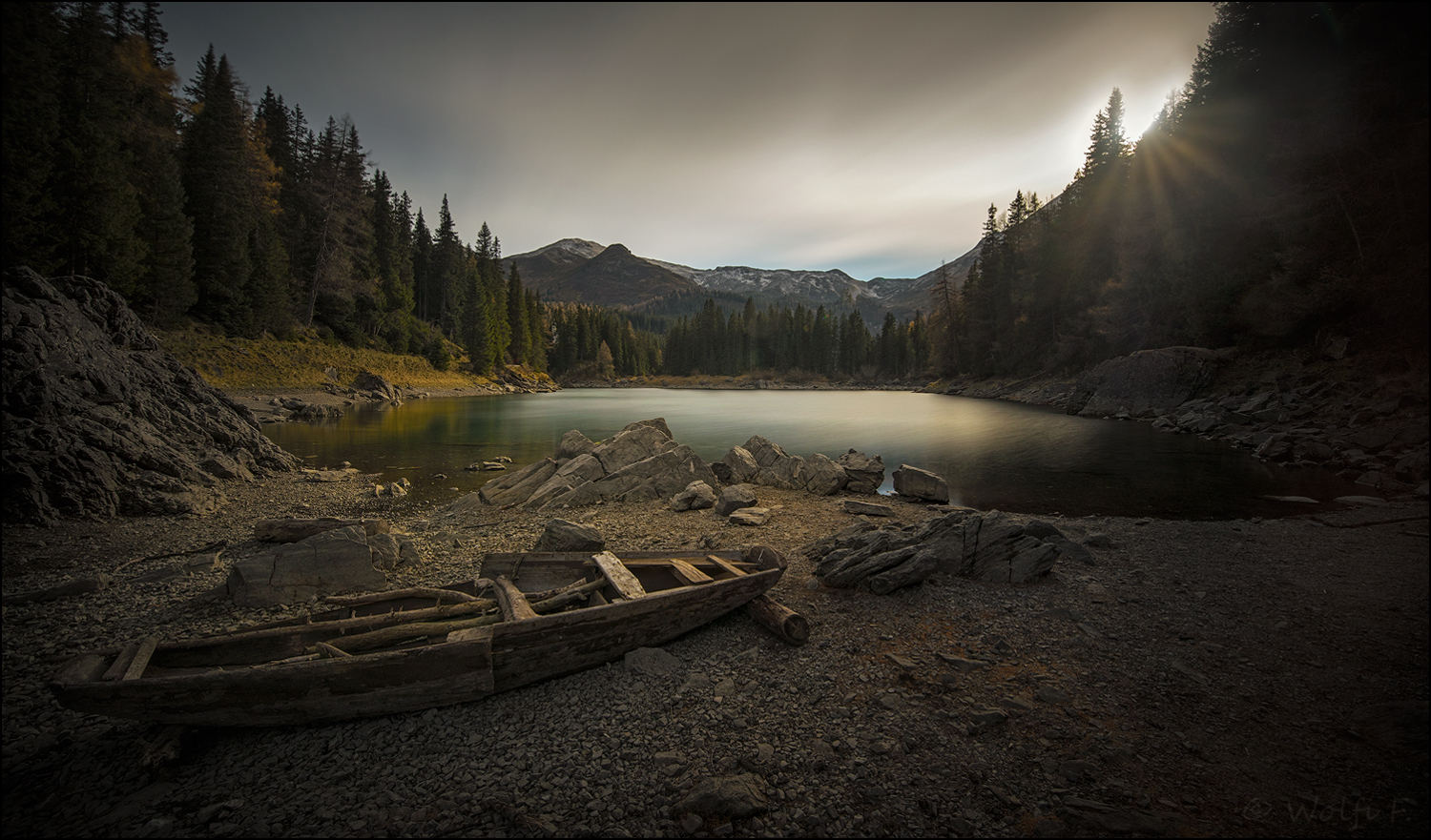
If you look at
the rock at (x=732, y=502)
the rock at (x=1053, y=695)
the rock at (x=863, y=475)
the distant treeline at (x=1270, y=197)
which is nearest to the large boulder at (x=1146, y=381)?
the distant treeline at (x=1270, y=197)

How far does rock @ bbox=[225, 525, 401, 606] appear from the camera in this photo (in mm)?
6230

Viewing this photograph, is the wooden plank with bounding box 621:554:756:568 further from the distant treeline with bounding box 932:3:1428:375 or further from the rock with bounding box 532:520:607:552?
the distant treeline with bounding box 932:3:1428:375

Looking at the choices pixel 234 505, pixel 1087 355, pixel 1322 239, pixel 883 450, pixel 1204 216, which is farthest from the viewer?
pixel 1087 355

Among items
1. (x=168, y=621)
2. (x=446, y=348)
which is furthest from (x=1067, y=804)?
(x=446, y=348)

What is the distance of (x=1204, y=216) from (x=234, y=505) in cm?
4553

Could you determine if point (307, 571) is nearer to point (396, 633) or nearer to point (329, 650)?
point (396, 633)

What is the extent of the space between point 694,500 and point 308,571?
794 centimetres

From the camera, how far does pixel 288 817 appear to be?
3277 millimetres

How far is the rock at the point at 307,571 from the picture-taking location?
20.4 feet

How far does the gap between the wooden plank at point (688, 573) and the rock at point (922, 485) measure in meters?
9.94

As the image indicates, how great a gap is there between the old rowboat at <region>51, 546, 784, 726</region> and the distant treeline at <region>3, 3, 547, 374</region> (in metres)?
3.43

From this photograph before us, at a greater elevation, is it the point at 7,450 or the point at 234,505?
the point at 7,450

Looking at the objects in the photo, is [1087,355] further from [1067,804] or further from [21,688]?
[21,688]

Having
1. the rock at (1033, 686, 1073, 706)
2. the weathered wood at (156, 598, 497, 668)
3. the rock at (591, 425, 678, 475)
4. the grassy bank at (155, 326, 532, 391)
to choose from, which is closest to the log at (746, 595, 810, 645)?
the rock at (1033, 686, 1073, 706)
